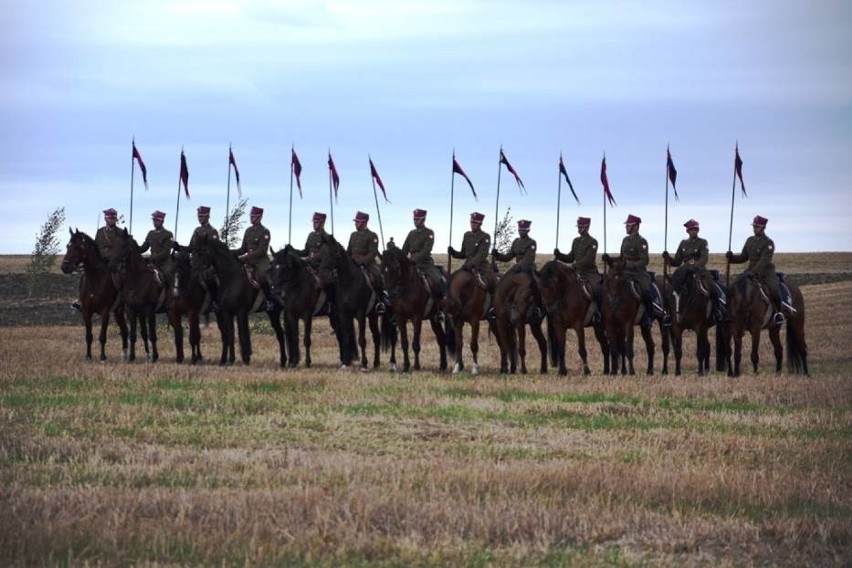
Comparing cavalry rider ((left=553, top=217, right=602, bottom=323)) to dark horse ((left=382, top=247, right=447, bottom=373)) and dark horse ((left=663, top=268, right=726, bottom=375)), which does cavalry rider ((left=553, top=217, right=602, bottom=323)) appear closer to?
dark horse ((left=663, top=268, right=726, bottom=375))

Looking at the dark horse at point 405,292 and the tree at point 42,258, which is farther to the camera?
the tree at point 42,258

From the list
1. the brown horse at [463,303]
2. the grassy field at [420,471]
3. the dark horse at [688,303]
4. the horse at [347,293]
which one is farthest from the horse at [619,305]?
the horse at [347,293]

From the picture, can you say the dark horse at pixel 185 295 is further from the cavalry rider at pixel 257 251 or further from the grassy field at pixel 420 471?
the grassy field at pixel 420 471

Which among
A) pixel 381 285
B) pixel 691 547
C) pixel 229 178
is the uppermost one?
pixel 229 178

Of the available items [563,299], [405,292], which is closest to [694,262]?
[563,299]

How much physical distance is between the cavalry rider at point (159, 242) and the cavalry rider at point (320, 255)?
10.2 feet

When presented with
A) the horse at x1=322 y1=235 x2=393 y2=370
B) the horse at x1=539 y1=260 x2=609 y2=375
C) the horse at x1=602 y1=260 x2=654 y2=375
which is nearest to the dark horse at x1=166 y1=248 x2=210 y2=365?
the horse at x1=322 y1=235 x2=393 y2=370

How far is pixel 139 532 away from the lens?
10.3m

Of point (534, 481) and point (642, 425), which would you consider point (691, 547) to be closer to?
point (534, 481)

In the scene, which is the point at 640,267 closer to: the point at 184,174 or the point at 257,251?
the point at 257,251

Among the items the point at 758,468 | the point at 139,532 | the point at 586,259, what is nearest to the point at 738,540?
the point at 758,468

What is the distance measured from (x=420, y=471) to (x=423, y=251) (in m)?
Answer: 15.8

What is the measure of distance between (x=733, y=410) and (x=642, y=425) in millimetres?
2590

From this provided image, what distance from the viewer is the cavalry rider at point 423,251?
A: 28.8 metres
